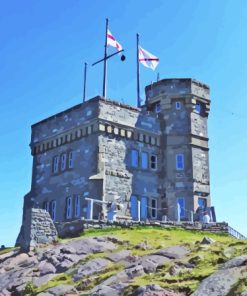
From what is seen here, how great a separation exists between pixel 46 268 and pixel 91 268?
2.76 m

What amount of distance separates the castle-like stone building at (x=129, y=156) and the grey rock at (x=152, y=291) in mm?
20635

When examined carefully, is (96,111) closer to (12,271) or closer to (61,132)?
(61,132)

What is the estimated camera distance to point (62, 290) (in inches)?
666

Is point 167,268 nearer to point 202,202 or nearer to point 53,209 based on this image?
point 202,202

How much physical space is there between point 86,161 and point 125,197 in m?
3.86

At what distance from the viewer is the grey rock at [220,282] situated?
39.6 ft

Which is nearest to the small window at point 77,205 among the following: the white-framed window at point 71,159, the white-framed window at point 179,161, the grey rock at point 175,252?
the white-framed window at point 71,159

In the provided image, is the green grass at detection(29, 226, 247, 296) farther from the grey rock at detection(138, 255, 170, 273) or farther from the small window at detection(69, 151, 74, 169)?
the small window at detection(69, 151, 74, 169)

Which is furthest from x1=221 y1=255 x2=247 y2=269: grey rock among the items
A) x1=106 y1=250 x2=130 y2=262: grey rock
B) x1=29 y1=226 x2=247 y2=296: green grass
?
x1=106 y1=250 x2=130 y2=262: grey rock

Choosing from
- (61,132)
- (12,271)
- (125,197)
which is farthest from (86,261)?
(61,132)

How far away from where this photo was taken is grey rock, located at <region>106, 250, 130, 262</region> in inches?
778

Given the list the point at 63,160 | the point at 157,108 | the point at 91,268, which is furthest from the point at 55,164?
the point at 91,268

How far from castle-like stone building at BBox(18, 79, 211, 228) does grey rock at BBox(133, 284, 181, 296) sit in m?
20.6

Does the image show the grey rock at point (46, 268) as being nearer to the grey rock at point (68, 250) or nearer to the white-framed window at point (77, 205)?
the grey rock at point (68, 250)
